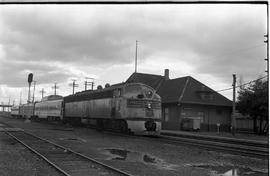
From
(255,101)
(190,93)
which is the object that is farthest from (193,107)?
(255,101)

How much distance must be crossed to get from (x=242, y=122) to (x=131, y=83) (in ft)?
92.8

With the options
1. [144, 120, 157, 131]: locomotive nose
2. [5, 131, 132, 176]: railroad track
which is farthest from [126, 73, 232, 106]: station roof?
[5, 131, 132, 176]: railroad track

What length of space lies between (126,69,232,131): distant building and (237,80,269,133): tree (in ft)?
11.4

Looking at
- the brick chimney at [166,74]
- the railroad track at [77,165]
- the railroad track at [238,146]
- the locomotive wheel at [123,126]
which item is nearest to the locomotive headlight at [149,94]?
the locomotive wheel at [123,126]

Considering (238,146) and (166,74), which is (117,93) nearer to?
(238,146)

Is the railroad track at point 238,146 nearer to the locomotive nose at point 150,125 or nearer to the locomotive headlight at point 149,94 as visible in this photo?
the locomotive nose at point 150,125

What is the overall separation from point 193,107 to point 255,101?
694 centimetres

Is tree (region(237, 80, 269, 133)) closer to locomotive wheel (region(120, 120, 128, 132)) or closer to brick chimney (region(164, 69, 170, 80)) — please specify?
brick chimney (region(164, 69, 170, 80))

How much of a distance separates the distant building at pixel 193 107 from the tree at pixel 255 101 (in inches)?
137

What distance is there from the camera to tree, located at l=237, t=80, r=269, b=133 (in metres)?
36.4

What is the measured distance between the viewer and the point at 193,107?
39.9 meters

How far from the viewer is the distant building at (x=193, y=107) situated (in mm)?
38469

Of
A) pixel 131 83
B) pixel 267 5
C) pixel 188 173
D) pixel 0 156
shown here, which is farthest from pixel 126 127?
pixel 267 5

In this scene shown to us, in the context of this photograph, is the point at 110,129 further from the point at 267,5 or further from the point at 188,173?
the point at 267,5
